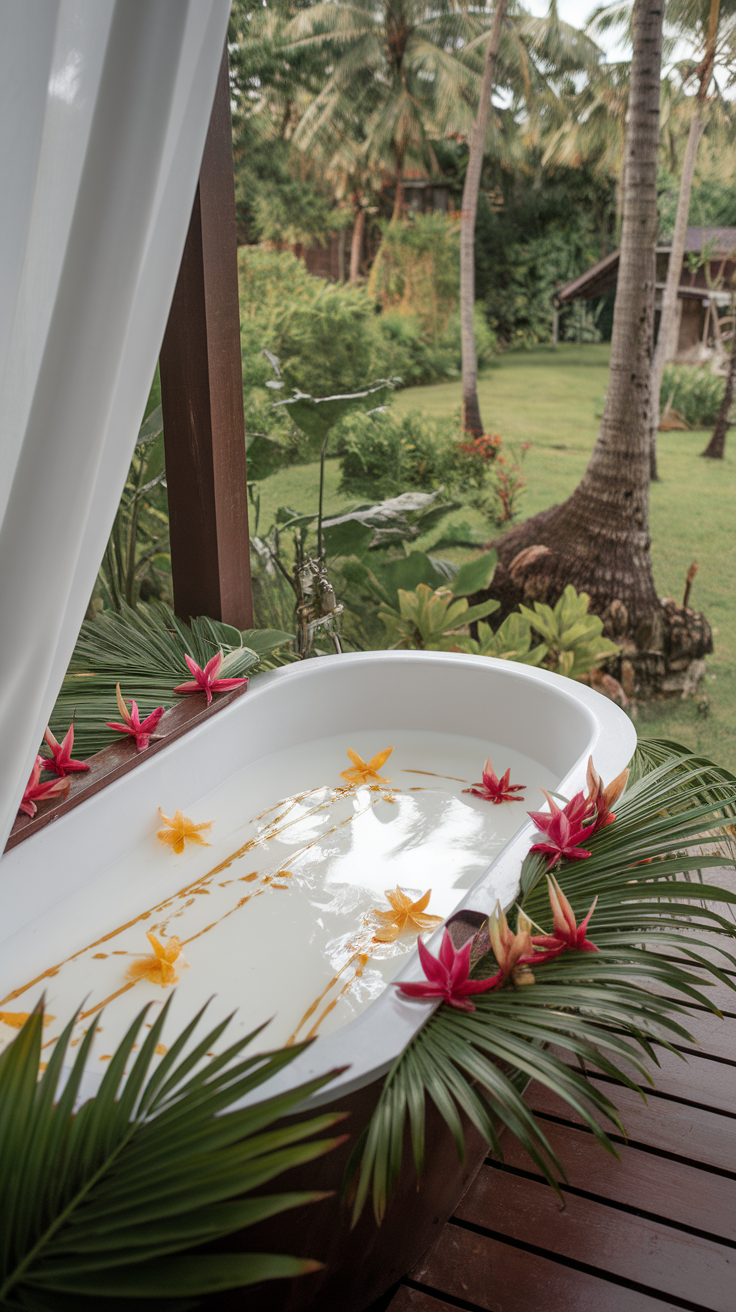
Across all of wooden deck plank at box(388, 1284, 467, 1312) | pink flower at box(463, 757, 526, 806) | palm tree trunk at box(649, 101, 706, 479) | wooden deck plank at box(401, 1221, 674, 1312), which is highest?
palm tree trunk at box(649, 101, 706, 479)

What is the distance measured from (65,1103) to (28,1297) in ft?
0.50

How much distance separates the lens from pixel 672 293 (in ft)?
13.9

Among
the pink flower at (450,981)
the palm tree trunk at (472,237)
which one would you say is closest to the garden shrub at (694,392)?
the palm tree trunk at (472,237)

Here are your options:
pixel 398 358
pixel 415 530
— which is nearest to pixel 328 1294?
pixel 415 530

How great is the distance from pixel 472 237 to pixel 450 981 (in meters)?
4.56

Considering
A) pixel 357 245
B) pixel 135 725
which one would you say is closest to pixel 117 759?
pixel 135 725

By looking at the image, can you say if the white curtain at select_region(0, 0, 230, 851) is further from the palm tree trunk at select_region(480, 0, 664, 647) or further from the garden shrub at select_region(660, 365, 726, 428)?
the garden shrub at select_region(660, 365, 726, 428)

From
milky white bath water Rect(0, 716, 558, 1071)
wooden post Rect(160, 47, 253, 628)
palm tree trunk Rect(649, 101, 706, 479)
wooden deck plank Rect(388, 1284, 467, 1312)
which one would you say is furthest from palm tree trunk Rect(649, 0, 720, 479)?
wooden deck plank Rect(388, 1284, 467, 1312)

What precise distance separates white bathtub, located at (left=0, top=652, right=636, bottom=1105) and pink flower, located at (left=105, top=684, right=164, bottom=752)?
0.16 feet

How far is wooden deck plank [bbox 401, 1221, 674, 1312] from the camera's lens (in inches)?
48.1

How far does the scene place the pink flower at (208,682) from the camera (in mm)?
2090

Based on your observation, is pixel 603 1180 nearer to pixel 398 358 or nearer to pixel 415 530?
pixel 415 530

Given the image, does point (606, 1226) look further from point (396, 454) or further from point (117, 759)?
point (396, 454)

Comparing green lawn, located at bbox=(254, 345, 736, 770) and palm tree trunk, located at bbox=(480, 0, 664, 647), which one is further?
green lawn, located at bbox=(254, 345, 736, 770)
